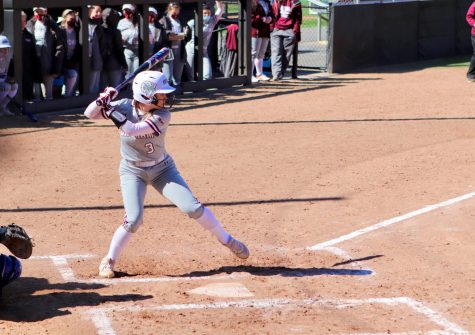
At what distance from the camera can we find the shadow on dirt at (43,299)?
23.4ft

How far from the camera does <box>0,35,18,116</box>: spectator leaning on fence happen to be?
15.1 m

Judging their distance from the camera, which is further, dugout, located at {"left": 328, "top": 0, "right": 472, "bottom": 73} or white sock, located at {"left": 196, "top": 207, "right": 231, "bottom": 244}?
dugout, located at {"left": 328, "top": 0, "right": 472, "bottom": 73}

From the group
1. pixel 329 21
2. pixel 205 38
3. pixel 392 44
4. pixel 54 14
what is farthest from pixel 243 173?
pixel 392 44

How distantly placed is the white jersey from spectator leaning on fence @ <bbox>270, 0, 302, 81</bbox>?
13330 mm

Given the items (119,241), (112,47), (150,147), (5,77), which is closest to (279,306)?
(119,241)

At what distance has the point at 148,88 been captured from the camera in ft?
25.2

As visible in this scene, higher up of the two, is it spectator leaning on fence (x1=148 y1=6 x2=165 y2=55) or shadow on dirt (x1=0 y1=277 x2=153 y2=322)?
spectator leaning on fence (x1=148 y1=6 x2=165 y2=55)

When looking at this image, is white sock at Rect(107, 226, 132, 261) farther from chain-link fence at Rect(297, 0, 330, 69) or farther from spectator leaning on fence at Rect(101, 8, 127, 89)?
chain-link fence at Rect(297, 0, 330, 69)

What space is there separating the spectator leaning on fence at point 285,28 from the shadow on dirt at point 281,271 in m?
13.0

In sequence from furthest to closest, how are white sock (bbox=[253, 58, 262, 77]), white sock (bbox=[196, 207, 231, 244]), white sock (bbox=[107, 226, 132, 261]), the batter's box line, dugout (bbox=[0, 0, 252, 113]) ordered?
white sock (bbox=[253, 58, 262, 77]) < dugout (bbox=[0, 0, 252, 113]) < white sock (bbox=[196, 207, 231, 244]) < white sock (bbox=[107, 226, 132, 261]) < the batter's box line

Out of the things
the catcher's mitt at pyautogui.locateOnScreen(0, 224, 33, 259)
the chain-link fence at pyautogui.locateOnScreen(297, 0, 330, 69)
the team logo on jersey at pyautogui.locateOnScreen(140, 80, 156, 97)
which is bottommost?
the chain-link fence at pyautogui.locateOnScreen(297, 0, 330, 69)

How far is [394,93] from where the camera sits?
19.8 m

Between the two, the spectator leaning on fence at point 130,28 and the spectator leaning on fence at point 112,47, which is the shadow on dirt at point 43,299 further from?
Result: the spectator leaning on fence at point 130,28

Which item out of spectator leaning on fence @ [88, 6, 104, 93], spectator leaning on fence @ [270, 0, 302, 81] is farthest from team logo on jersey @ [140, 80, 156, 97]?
spectator leaning on fence @ [270, 0, 302, 81]
